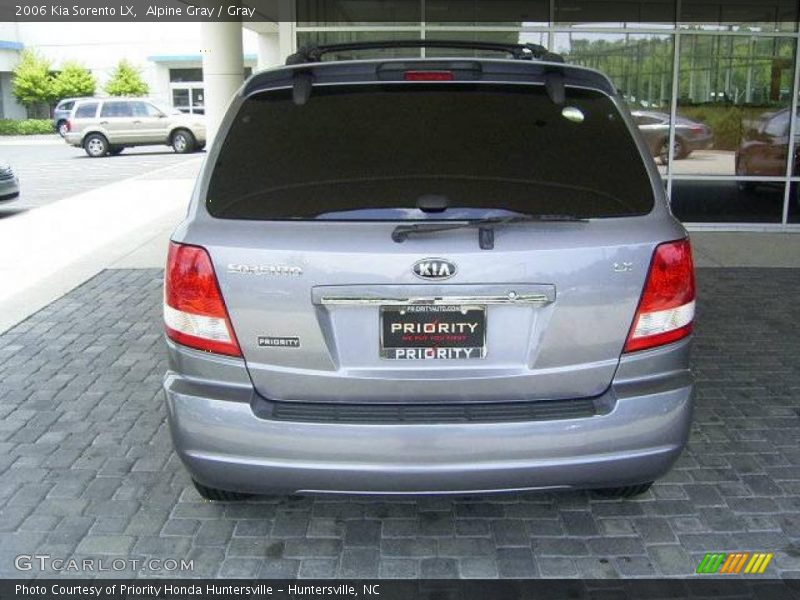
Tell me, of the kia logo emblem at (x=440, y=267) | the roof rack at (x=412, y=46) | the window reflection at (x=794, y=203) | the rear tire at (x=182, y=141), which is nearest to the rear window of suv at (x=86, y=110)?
the rear tire at (x=182, y=141)

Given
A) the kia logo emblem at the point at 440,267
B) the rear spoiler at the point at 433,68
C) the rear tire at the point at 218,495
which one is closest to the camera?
the kia logo emblem at the point at 440,267

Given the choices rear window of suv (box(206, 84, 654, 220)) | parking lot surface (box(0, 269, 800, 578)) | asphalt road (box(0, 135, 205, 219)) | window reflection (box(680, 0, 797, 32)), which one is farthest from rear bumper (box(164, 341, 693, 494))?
asphalt road (box(0, 135, 205, 219))

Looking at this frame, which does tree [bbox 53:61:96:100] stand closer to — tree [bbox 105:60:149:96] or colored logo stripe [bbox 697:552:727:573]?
tree [bbox 105:60:149:96]

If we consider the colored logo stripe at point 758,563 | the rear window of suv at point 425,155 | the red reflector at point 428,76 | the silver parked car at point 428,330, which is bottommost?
the colored logo stripe at point 758,563

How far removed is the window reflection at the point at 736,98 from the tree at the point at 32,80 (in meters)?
45.7

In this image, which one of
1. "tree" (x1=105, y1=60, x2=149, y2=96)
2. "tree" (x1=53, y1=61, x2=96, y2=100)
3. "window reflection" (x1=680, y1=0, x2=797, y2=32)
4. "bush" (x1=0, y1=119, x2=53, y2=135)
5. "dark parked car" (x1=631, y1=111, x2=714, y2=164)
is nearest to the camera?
"window reflection" (x1=680, y1=0, x2=797, y2=32)

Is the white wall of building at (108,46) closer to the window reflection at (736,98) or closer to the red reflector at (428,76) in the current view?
the window reflection at (736,98)

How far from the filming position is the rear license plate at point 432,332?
9.21 feet

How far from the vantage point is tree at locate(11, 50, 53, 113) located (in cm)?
4800

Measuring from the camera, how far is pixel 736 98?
423 inches

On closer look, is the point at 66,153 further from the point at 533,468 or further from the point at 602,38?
the point at 533,468

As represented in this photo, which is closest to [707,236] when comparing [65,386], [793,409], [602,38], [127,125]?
[602,38]

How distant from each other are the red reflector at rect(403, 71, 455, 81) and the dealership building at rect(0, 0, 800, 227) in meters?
7.53

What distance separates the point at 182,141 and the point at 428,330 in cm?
2744
